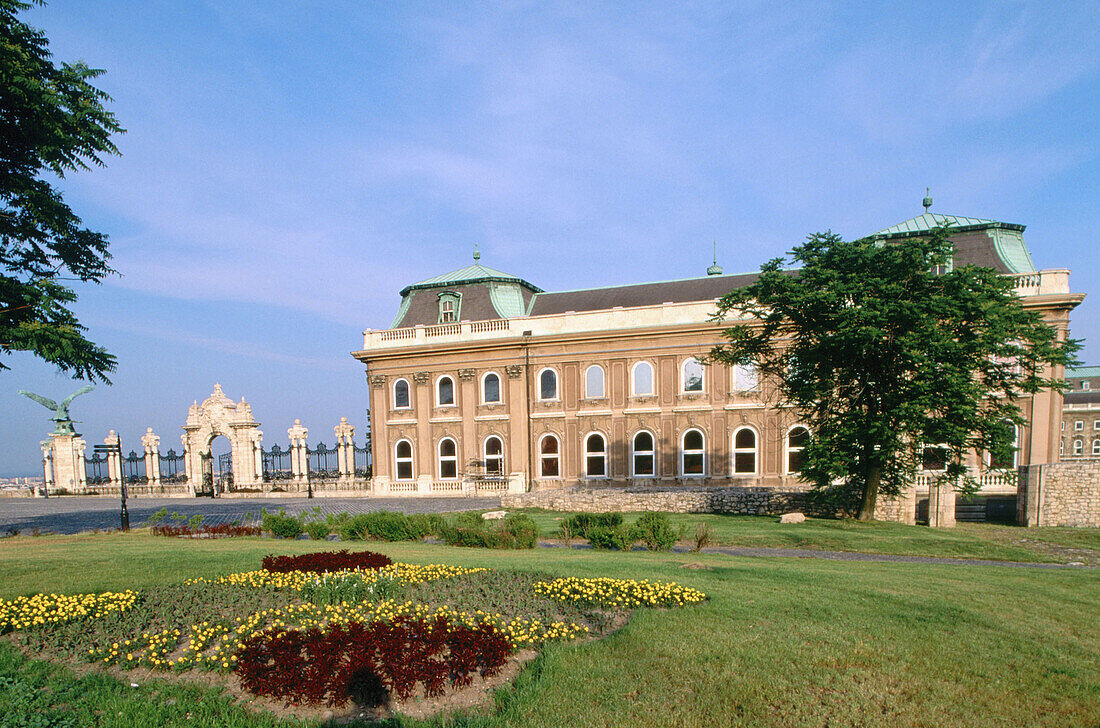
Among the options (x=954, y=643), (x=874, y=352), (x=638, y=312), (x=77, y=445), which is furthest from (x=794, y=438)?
(x=77, y=445)

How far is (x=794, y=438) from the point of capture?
3238cm

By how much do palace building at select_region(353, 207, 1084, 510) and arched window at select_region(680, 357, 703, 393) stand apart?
2.2 inches

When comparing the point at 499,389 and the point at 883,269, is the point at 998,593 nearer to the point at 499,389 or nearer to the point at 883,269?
the point at 883,269

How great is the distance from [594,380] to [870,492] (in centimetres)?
1713

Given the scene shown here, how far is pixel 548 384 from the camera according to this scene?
36.4 metres

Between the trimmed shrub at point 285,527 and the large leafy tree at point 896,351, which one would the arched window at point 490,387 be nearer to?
the large leafy tree at point 896,351

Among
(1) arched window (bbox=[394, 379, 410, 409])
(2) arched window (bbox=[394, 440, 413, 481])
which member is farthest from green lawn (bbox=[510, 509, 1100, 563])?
(1) arched window (bbox=[394, 379, 410, 409])

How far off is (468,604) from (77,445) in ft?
158

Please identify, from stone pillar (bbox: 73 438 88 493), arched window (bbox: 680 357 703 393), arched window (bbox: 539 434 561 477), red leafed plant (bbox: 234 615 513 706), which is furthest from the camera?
stone pillar (bbox: 73 438 88 493)

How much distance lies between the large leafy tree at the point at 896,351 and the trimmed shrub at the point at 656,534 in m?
7.38

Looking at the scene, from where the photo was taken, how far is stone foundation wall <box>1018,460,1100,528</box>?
21.3 metres

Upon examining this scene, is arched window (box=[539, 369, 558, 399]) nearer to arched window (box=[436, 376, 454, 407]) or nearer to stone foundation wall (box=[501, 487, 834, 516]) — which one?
arched window (box=[436, 376, 454, 407])

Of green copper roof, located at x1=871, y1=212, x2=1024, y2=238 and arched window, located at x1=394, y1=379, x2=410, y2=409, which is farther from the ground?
green copper roof, located at x1=871, y1=212, x2=1024, y2=238

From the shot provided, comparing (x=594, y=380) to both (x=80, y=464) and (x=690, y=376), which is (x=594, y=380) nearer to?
(x=690, y=376)
